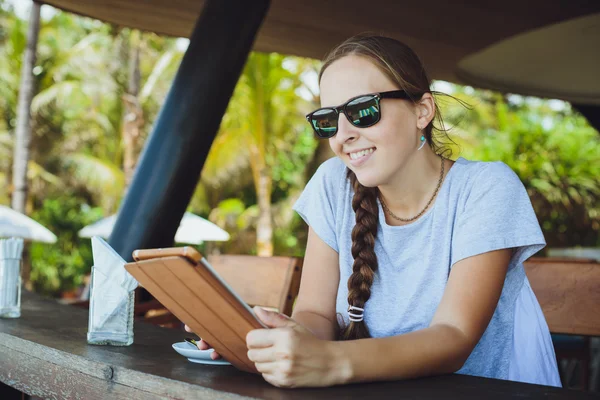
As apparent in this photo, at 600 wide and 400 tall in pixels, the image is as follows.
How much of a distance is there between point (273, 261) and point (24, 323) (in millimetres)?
930

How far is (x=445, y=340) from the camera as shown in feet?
4.32

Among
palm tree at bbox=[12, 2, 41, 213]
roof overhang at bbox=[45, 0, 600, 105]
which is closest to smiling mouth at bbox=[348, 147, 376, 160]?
roof overhang at bbox=[45, 0, 600, 105]

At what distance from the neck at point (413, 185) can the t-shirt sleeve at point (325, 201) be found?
0.18m

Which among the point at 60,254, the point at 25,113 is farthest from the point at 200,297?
the point at 60,254

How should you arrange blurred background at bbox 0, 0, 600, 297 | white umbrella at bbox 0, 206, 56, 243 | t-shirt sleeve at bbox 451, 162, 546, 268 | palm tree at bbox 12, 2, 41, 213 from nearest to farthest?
t-shirt sleeve at bbox 451, 162, 546, 268 → white umbrella at bbox 0, 206, 56, 243 → palm tree at bbox 12, 2, 41, 213 → blurred background at bbox 0, 0, 600, 297

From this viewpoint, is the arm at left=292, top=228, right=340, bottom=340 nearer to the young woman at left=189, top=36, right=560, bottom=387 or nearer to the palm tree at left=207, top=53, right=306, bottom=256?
the young woman at left=189, top=36, right=560, bottom=387

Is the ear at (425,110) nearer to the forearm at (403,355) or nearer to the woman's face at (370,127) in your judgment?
the woman's face at (370,127)

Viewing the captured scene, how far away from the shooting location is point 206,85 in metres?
3.30

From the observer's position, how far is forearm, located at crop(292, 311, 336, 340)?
5.49 feet

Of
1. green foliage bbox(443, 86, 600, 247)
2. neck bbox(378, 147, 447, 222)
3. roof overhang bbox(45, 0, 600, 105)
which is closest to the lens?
neck bbox(378, 147, 447, 222)

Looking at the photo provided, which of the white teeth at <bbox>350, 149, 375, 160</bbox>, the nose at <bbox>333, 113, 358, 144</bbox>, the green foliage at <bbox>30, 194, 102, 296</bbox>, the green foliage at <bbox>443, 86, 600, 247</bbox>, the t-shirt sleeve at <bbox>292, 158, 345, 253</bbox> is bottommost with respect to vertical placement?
the green foliage at <bbox>30, 194, 102, 296</bbox>

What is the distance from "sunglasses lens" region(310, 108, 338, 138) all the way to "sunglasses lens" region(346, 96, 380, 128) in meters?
0.05

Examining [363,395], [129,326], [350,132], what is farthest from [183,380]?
[350,132]

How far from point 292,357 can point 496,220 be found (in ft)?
2.06
